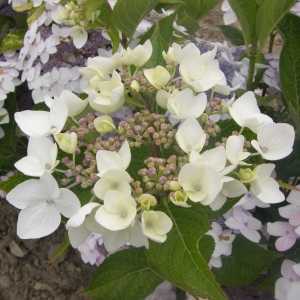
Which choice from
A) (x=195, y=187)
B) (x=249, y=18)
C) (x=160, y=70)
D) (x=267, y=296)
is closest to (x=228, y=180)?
(x=195, y=187)

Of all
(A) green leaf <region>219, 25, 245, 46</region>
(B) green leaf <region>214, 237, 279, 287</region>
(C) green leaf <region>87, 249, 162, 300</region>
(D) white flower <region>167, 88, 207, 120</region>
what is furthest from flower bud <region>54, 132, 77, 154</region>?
(A) green leaf <region>219, 25, 245, 46</region>

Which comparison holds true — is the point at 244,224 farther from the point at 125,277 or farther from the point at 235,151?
the point at 235,151

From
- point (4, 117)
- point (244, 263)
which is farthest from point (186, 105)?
point (4, 117)

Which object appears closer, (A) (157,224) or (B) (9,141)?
(A) (157,224)

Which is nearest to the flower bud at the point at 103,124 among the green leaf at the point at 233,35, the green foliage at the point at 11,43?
the green leaf at the point at 233,35

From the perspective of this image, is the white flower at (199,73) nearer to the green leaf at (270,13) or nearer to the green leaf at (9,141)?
the green leaf at (270,13)

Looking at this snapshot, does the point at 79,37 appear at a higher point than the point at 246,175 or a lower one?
lower

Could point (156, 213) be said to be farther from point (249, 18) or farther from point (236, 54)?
point (236, 54)
